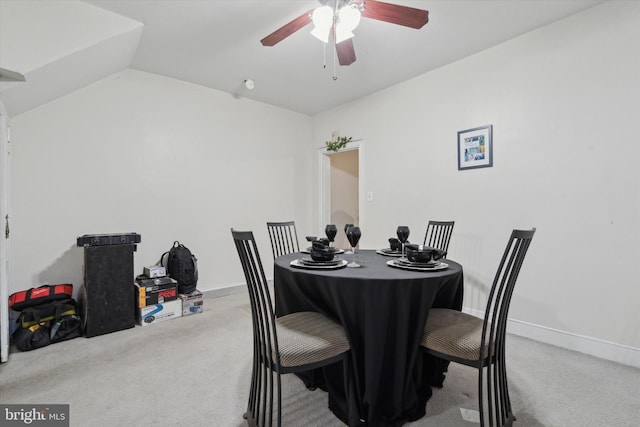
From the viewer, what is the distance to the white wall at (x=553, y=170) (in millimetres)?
2166

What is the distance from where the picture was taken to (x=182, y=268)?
3.19 metres

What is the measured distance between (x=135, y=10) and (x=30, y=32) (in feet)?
2.26

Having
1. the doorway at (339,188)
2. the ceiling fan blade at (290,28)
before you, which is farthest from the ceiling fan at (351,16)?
the doorway at (339,188)

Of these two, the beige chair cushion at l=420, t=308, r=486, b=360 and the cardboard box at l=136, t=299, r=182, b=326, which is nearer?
the beige chair cushion at l=420, t=308, r=486, b=360

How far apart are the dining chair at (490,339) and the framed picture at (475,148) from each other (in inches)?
71.4

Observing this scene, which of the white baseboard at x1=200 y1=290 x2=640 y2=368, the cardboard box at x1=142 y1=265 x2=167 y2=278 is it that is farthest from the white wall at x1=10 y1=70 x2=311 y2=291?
the white baseboard at x1=200 y1=290 x2=640 y2=368

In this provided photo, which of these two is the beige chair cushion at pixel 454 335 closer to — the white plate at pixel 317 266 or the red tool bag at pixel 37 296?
the white plate at pixel 317 266

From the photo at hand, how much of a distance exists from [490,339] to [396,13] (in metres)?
1.89

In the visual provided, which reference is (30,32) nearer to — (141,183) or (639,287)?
(141,183)

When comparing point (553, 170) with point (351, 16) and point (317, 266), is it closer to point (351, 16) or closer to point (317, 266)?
point (351, 16)

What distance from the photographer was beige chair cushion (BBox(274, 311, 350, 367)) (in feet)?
4.30

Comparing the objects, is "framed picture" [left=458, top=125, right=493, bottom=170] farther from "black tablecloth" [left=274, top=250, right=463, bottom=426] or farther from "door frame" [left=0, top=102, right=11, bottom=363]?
"door frame" [left=0, top=102, right=11, bottom=363]

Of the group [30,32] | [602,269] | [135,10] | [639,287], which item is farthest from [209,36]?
[639,287]

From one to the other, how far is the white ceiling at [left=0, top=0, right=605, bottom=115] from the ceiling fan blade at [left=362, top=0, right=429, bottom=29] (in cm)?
51
